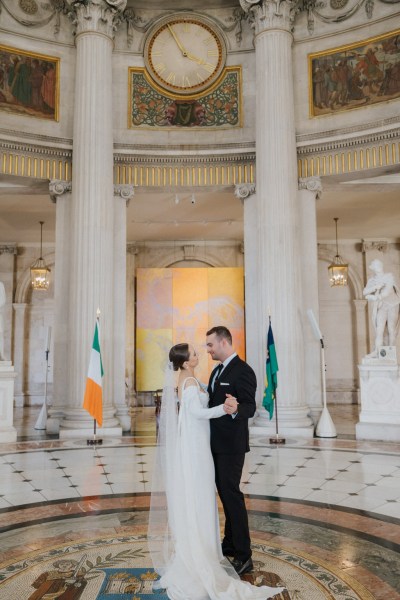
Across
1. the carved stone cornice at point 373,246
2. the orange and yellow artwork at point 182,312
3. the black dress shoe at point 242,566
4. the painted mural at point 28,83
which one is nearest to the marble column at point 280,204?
the painted mural at point 28,83

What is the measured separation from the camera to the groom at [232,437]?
3.34m

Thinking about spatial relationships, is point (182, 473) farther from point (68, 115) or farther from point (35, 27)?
point (35, 27)

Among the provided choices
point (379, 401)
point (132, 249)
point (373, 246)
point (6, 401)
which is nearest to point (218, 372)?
point (379, 401)

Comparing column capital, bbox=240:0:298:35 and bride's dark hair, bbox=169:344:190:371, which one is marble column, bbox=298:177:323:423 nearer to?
column capital, bbox=240:0:298:35

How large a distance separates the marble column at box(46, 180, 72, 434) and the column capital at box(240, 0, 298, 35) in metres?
4.93

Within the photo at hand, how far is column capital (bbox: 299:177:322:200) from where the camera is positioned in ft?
35.1

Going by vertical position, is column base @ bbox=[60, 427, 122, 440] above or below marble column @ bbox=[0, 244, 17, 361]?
below

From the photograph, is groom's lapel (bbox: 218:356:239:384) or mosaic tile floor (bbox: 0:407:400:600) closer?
mosaic tile floor (bbox: 0:407:400:600)

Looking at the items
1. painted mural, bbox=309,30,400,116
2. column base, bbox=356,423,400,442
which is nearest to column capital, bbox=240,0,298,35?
painted mural, bbox=309,30,400,116

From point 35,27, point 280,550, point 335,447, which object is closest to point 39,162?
point 35,27

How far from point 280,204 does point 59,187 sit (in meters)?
4.26

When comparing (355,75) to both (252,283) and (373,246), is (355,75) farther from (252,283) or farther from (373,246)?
(373,246)

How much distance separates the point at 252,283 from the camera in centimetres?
1077

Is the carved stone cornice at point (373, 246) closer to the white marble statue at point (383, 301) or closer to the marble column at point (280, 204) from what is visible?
the marble column at point (280, 204)
